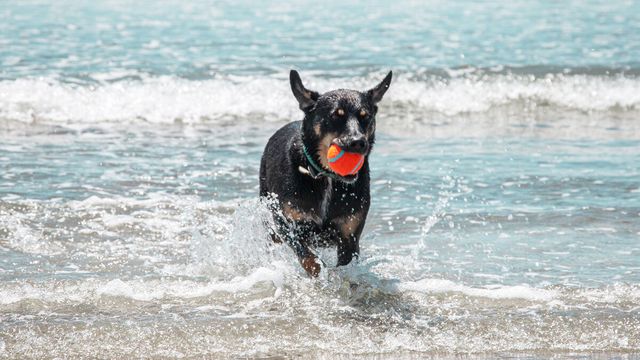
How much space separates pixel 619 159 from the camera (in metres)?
10.4

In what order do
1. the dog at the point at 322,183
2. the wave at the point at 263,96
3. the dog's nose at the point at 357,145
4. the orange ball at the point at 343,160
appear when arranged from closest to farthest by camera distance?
1. the dog's nose at the point at 357,145
2. the orange ball at the point at 343,160
3. the dog at the point at 322,183
4. the wave at the point at 263,96

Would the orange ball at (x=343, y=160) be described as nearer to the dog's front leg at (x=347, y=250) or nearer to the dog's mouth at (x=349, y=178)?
the dog's mouth at (x=349, y=178)

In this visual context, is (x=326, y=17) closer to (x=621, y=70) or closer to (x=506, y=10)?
(x=506, y=10)

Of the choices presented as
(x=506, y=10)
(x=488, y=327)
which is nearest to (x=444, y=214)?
(x=488, y=327)

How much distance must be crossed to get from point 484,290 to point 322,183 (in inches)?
48.6

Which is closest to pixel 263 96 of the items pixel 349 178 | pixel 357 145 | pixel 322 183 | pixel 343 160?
pixel 322 183

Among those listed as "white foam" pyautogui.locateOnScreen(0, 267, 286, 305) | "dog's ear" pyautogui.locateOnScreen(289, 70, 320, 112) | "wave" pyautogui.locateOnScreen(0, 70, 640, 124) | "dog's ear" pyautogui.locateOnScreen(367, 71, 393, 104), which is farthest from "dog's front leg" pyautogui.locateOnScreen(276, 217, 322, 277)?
"wave" pyautogui.locateOnScreen(0, 70, 640, 124)

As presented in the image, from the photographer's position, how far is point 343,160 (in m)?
5.87

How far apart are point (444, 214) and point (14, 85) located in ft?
28.4

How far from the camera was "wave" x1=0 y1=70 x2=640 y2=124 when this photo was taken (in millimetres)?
13781

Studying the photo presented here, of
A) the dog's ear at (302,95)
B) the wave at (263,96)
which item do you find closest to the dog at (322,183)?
the dog's ear at (302,95)

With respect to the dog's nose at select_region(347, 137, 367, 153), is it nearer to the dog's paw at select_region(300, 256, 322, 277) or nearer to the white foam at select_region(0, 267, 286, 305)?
the dog's paw at select_region(300, 256, 322, 277)

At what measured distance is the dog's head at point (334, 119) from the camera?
19.6 ft

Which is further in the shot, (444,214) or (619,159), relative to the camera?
(619,159)
